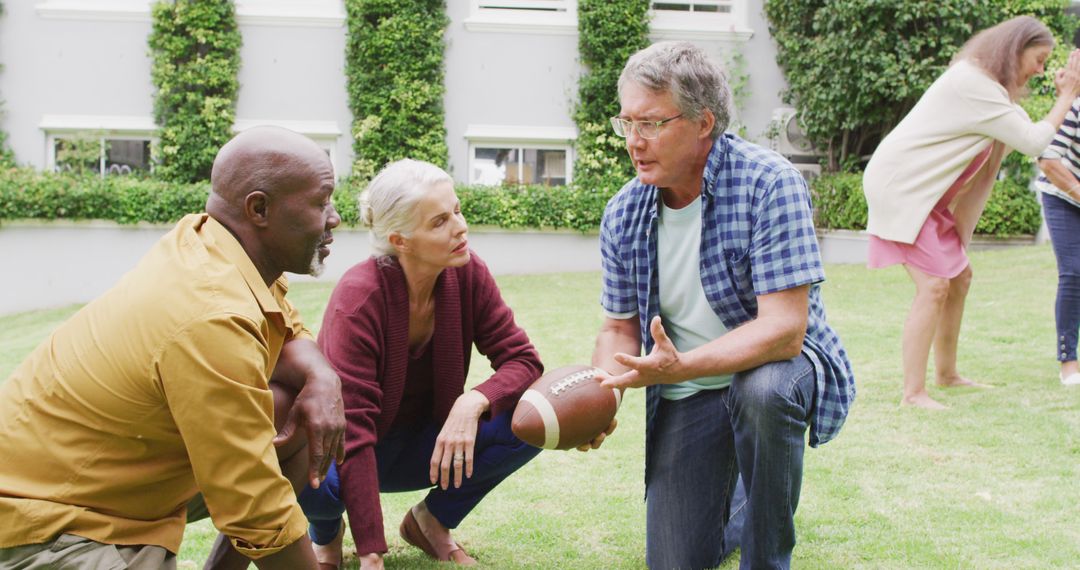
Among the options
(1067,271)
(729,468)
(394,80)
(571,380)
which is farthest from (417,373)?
(394,80)

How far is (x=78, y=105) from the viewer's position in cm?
1461

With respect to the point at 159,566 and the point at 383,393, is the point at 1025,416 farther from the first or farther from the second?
the point at 159,566

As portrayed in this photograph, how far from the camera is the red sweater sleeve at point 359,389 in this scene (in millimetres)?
3268

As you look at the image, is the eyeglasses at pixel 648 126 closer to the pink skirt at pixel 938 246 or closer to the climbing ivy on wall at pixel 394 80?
the pink skirt at pixel 938 246

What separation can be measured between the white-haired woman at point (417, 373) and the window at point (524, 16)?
12.0m

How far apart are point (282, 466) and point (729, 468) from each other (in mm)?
1537

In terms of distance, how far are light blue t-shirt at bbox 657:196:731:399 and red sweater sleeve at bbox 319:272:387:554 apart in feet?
3.22

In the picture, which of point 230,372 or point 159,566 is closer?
point 230,372

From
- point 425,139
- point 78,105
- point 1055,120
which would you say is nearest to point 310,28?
point 425,139

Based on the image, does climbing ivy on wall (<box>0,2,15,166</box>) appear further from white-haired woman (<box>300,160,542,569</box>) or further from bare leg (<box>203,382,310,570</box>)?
bare leg (<box>203,382,310,570</box>)

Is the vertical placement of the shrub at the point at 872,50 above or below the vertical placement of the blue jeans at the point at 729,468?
above

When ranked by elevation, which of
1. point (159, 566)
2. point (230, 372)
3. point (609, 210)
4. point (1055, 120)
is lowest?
point (159, 566)

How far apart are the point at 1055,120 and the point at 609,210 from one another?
3.21 m

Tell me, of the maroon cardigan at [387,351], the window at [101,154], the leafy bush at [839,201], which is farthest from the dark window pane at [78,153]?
the maroon cardigan at [387,351]
